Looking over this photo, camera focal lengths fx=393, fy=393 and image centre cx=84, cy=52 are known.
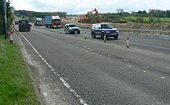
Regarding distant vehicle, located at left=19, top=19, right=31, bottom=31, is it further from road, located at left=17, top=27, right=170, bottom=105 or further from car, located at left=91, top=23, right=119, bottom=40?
road, located at left=17, top=27, right=170, bottom=105

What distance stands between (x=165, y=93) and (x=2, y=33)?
104ft

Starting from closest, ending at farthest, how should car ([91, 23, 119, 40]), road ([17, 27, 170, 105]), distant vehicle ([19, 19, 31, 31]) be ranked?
road ([17, 27, 170, 105]), car ([91, 23, 119, 40]), distant vehicle ([19, 19, 31, 31])

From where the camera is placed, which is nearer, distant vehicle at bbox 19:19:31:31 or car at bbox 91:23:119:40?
car at bbox 91:23:119:40

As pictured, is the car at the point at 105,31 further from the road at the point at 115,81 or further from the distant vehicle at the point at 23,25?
the distant vehicle at the point at 23,25

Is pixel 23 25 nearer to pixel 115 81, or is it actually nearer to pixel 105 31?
pixel 105 31

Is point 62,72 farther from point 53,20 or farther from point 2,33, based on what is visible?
point 53,20

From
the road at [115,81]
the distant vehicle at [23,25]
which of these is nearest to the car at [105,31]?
the road at [115,81]

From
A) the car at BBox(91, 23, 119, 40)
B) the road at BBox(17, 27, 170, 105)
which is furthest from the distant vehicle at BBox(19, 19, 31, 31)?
the road at BBox(17, 27, 170, 105)

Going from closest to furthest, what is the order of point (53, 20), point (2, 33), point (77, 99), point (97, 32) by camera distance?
point (77, 99) → point (2, 33) → point (97, 32) → point (53, 20)

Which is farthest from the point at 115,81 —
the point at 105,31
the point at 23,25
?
the point at 23,25

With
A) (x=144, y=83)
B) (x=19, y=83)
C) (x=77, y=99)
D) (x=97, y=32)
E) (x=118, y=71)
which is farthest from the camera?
(x=97, y=32)

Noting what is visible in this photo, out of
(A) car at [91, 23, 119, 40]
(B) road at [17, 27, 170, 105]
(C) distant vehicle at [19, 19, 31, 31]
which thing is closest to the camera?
(B) road at [17, 27, 170, 105]

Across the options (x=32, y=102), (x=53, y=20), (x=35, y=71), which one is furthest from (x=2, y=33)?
(x=53, y=20)

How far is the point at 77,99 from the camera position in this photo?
9.77m
